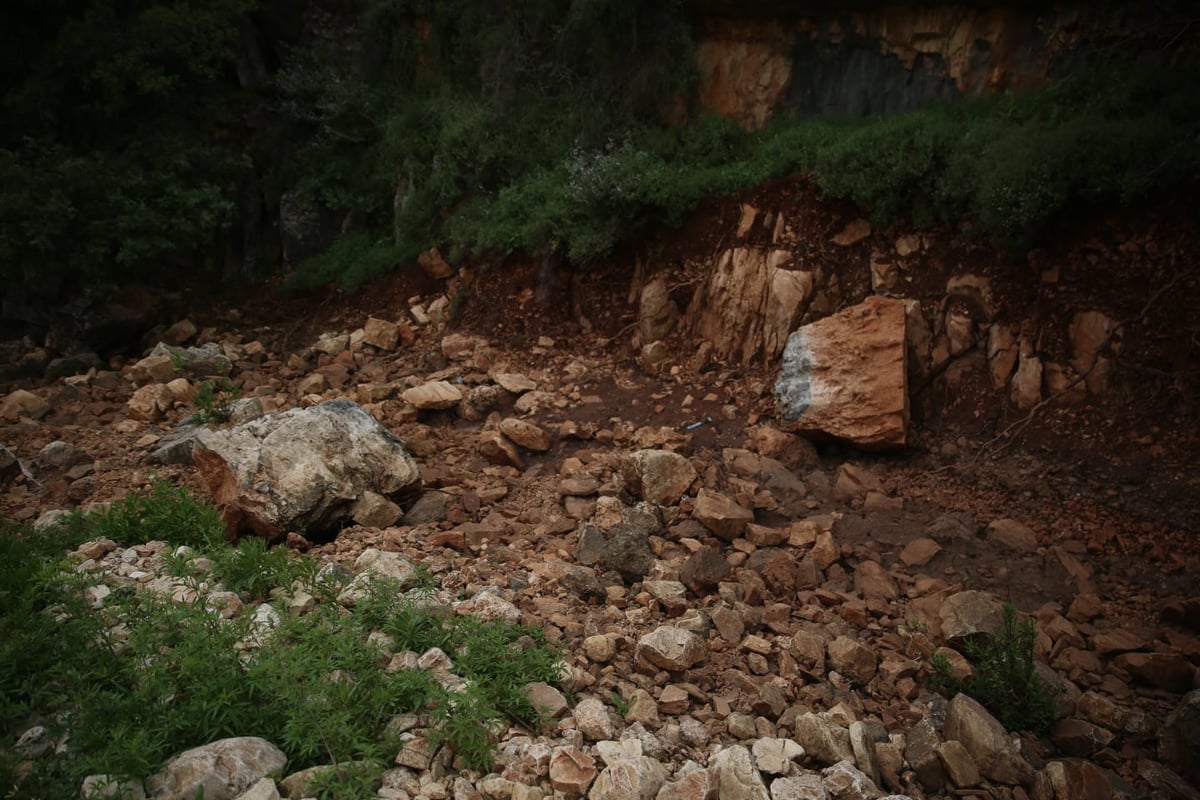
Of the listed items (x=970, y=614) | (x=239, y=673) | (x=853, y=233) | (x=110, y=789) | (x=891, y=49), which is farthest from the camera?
(x=891, y=49)

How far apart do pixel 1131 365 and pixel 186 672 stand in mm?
6034

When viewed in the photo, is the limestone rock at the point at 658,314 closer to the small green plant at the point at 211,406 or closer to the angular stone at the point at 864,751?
the small green plant at the point at 211,406

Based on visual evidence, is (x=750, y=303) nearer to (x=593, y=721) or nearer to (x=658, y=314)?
(x=658, y=314)

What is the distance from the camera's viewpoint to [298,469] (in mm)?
5004

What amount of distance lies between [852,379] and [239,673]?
4.58m

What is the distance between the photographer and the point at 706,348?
7.41m

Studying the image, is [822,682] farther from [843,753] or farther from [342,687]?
[342,687]

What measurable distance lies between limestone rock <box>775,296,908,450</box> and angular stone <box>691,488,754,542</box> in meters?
1.19

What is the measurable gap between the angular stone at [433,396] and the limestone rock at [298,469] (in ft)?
4.72

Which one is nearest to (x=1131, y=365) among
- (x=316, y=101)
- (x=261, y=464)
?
(x=261, y=464)

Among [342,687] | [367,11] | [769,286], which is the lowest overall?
[342,687]

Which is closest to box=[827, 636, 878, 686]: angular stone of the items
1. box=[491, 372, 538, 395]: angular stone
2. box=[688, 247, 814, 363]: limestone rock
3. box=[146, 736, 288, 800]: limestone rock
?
box=[146, 736, 288, 800]: limestone rock

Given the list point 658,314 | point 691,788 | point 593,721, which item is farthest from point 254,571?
point 658,314

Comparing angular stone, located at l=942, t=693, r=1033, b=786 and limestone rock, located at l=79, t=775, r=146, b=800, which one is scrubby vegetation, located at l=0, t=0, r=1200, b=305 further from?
limestone rock, located at l=79, t=775, r=146, b=800
